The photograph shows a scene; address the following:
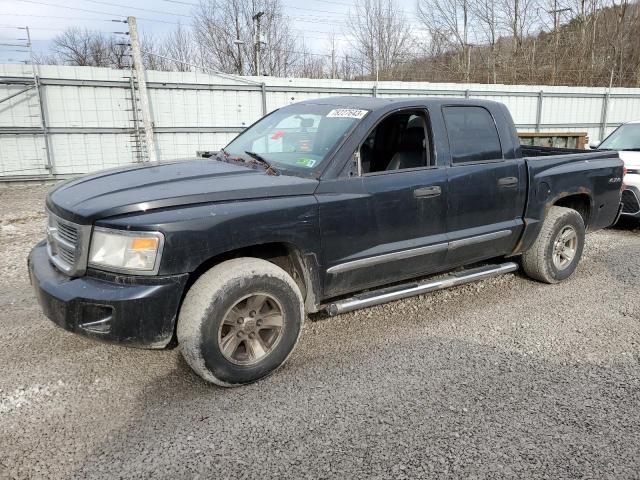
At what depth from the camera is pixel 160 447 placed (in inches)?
100

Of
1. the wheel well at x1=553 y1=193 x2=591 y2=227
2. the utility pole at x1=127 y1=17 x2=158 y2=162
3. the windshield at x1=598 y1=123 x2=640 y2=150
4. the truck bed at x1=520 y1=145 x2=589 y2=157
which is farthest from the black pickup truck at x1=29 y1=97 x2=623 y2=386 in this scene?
the utility pole at x1=127 y1=17 x2=158 y2=162

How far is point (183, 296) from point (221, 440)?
0.85 metres

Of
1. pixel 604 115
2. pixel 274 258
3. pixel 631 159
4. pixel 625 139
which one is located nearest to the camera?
pixel 274 258

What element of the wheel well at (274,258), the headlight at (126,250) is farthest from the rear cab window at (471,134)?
the headlight at (126,250)

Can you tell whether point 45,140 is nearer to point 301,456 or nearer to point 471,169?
point 471,169

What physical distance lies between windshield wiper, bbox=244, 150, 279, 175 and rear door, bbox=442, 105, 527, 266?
55.2 inches

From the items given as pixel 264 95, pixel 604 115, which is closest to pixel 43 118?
pixel 264 95

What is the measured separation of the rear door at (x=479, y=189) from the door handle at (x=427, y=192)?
136 mm

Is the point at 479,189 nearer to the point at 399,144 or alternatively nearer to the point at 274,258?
the point at 399,144

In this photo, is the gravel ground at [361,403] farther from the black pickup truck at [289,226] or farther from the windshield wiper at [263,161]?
the windshield wiper at [263,161]

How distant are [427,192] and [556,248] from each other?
6.53 ft

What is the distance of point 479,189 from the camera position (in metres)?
4.11

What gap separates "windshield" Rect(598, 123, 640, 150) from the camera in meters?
7.93

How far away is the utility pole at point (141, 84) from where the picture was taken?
37.5ft
